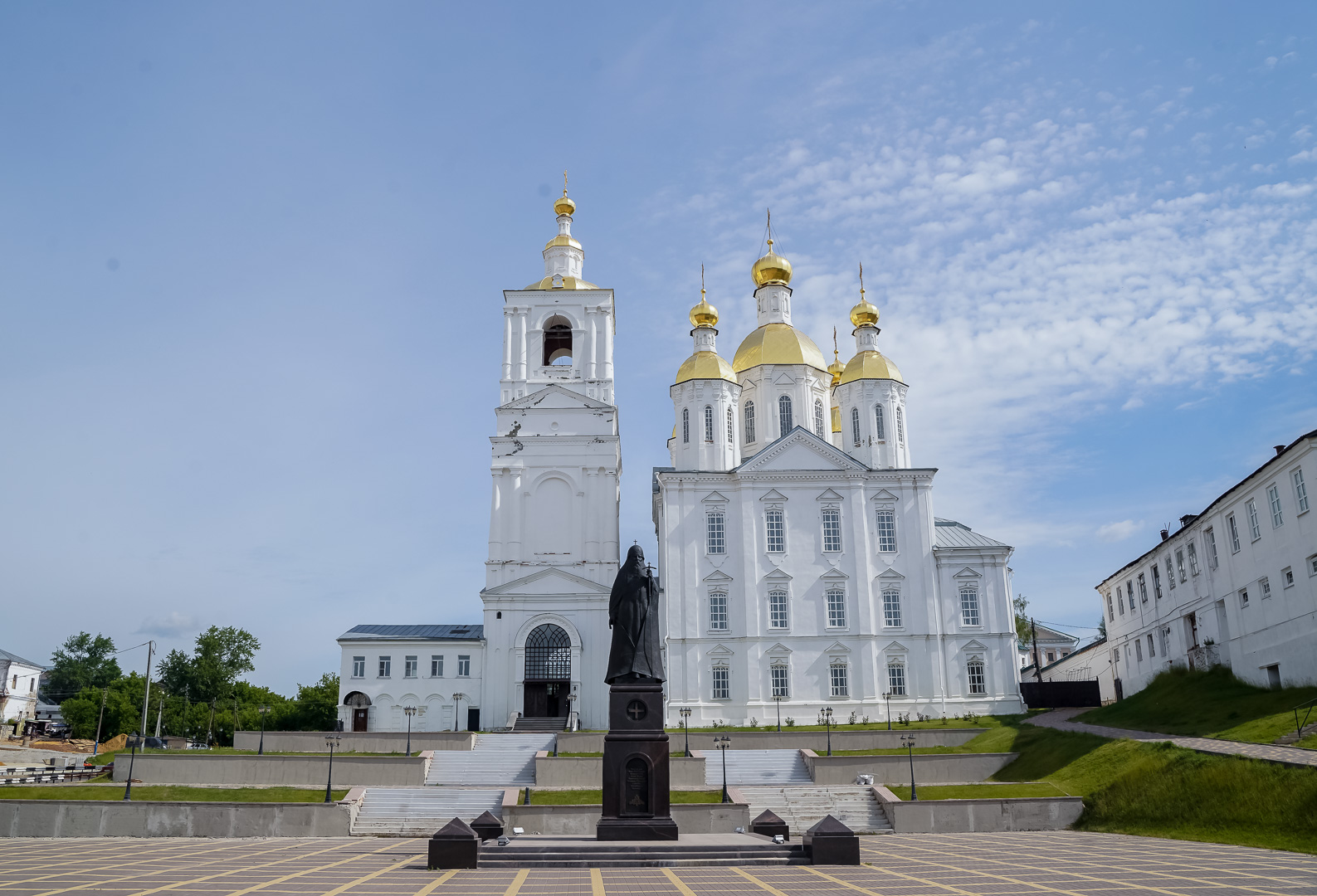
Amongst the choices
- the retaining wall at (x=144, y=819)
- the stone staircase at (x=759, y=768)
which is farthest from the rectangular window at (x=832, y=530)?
the retaining wall at (x=144, y=819)

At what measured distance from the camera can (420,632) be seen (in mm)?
49469

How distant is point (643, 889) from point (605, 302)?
40.4 metres

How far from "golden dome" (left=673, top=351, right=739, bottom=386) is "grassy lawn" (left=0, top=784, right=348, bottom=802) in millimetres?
27048

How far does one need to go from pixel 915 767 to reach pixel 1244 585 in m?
12.9

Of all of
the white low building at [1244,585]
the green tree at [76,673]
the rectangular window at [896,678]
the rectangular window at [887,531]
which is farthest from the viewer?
the green tree at [76,673]

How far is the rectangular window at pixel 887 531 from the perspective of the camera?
46.9 metres

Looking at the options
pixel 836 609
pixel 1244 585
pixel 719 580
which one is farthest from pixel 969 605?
pixel 1244 585

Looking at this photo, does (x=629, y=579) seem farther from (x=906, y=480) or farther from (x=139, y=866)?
(x=906, y=480)

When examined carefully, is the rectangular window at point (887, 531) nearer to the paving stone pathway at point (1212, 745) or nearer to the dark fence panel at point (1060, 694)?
the dark fence panel at point (1060, 694)

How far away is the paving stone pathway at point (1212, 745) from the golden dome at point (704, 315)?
25.6m

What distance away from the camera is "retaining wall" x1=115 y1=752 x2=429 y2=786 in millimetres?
32000

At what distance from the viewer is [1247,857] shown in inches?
712

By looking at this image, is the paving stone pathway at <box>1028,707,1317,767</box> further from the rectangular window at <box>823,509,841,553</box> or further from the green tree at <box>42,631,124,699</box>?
the green tree at <box>42,631,124,699</box>

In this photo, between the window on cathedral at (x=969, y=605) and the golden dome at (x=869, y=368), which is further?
the golden dome at (x=869, y=368)
